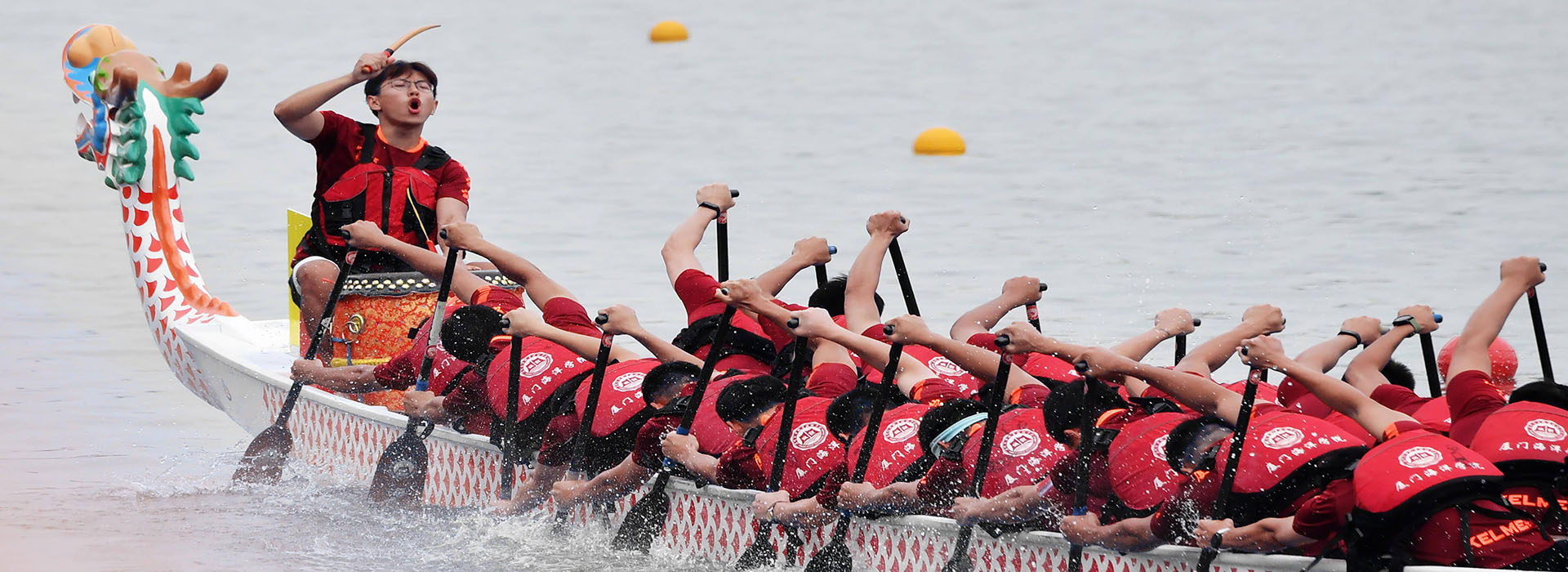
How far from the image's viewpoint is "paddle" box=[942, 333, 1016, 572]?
487 centimetres

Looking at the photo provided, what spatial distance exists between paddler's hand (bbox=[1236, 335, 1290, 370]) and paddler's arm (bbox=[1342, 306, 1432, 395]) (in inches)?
34.2

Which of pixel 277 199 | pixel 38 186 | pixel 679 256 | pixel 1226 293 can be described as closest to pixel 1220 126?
pixel 1226 293

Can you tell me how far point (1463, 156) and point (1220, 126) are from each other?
2.33 m

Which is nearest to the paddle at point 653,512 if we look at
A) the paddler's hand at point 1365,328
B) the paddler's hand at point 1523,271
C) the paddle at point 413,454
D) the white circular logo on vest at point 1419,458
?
the paddle at point 413,454

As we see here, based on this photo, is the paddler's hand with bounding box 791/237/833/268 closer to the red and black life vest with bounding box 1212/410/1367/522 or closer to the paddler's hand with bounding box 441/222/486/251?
the paddler's hand with bounding box 441/222/486/251

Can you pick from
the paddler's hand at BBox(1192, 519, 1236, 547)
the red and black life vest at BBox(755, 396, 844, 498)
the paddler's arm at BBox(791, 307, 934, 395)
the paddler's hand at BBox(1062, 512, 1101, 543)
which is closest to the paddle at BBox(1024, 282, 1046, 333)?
the paddler's arm at BBox(791, 307, 934, 395)

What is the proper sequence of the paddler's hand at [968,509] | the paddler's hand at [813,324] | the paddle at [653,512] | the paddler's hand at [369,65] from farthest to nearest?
the paddler's hand at [369,65], the paddle at [653,512], the paddler's hand at [813,324], the paddler's hand at [968,509]

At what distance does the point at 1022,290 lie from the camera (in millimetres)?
6590

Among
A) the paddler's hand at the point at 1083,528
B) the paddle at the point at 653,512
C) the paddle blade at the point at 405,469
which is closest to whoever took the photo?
the paddler's hand at the point at 1083,528

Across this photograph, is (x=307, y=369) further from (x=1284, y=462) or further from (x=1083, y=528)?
(x=1284, y=462)

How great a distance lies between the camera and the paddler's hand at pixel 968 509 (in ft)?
15.8

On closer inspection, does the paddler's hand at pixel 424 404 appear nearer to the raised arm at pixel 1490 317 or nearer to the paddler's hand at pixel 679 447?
the paddler's hand at pixel 679 447

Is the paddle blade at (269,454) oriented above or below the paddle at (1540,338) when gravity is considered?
below

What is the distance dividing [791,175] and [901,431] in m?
9.70
